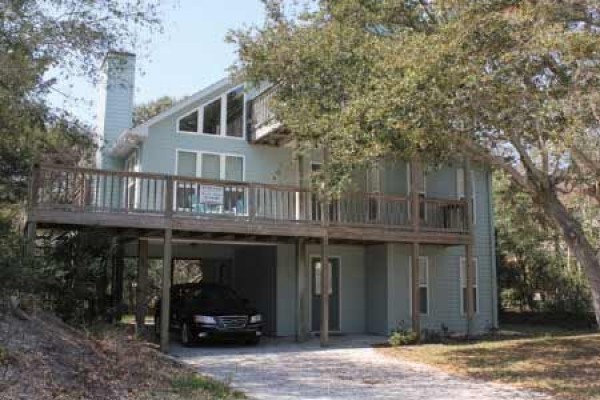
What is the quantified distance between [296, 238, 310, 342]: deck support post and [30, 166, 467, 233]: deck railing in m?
1.03

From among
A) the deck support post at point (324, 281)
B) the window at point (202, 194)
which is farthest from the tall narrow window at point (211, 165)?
the deck support post at point (324, 281)

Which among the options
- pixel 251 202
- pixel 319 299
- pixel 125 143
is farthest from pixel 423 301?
pixel 125 143

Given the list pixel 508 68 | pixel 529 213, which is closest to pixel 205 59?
pixel 508 68

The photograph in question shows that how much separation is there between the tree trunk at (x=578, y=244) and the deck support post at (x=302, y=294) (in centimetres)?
687

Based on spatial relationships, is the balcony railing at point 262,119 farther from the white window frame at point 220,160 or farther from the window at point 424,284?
the window at point 424,284

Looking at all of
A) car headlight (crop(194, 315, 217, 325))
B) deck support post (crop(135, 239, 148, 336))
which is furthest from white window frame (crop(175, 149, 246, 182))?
car headlight (crop(194, 315, 217, 325))

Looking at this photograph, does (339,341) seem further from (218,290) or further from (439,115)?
(439,115)

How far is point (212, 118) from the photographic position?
19250 mm

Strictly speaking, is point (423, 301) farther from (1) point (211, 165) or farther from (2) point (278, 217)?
(1) point (211, 165)

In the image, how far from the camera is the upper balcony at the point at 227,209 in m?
14.5

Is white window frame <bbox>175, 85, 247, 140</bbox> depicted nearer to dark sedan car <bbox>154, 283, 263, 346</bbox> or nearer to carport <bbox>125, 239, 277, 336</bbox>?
carport <bbox>125, 239, 277, 336</bbox>

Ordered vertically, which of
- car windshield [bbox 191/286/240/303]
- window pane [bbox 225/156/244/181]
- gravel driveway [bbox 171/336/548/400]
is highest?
window pane [bbox 225/156/244/181]

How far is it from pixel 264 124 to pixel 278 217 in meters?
3.00

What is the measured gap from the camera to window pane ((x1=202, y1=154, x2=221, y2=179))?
18938mm
